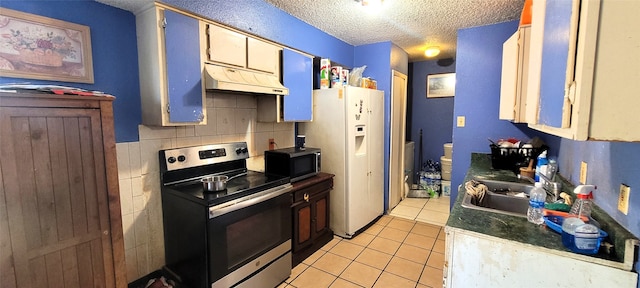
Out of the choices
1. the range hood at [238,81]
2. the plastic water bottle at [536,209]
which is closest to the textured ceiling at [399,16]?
the range hood at [238,81]

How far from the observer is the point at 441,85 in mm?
4602

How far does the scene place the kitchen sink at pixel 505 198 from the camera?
1.67 m

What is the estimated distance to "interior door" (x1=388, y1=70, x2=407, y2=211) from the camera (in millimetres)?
3595

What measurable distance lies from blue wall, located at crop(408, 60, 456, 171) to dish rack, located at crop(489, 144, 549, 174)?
2.27m

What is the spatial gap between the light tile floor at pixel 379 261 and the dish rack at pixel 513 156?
100 cm

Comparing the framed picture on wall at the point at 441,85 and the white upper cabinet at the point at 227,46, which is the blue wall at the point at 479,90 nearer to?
the framed picture on wall at the point at 441,85

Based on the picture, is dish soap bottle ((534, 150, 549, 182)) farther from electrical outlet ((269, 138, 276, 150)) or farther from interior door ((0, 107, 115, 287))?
interior door ((0, 107, 115, 287))

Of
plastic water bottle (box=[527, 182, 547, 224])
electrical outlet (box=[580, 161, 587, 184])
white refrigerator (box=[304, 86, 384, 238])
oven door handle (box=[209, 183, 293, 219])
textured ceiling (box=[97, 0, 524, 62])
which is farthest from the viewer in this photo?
white refrigerator (box=[304, 86, 384, 238])

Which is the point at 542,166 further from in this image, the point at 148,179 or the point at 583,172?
the point at 148,179

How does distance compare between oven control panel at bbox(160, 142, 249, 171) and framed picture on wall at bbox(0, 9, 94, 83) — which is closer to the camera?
framed picture on wall at bbox(0, 9, 94, 83)

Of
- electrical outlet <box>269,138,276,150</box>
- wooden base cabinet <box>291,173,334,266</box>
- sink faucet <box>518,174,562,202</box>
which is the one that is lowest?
wooden base cabinet <box>291,173,334,266</box>

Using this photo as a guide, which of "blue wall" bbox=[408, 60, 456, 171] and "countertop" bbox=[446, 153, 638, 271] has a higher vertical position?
Answer: "blue wall" bbox=[408, 60, 456, 171]

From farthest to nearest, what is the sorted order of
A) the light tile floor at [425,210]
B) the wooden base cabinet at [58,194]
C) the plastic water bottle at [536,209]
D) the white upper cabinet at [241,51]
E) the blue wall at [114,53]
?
the light tile floor at [425,210] → the white upper cabinet at [241,51] → the blue wall at [114,53] → the plastic water bottle at [536,209] → the wooden base cabinet at [58,194]

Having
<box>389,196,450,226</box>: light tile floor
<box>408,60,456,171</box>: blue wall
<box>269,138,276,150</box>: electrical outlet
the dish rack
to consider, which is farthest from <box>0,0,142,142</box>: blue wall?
<box>408,60,456,171</box>: blue wall
